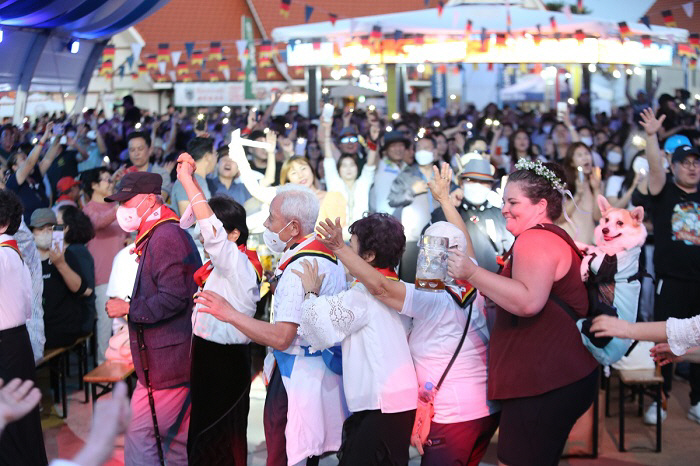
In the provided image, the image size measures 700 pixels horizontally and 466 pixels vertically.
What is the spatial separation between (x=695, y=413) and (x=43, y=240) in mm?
5124

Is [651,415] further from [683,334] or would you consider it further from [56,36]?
[56,36]

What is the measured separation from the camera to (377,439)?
12.4ft

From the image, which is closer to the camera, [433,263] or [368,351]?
[433,263]

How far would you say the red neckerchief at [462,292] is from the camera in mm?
3910

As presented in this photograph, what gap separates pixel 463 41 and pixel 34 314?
1114 cm

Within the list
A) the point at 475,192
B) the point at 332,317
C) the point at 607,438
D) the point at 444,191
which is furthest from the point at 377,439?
the point at 475,192

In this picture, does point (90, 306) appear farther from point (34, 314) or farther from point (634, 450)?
point (634, 450)

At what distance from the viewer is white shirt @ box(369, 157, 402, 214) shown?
8164 millimetres

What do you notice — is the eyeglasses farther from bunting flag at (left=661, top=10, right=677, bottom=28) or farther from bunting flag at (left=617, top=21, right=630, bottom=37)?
bunting flag at (left=661, top=10, right=677, bottom=28)

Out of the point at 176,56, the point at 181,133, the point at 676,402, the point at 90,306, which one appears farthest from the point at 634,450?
the point at 176,56

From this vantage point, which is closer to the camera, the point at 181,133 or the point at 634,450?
the point at 634,450

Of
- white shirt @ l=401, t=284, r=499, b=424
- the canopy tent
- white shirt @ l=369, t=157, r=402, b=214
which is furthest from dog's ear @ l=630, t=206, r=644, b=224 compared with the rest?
the canopy tent

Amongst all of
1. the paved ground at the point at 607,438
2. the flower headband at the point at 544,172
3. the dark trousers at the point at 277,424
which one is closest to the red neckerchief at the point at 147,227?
the dark trousers at the point at 277,424

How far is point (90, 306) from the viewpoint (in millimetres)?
7246
